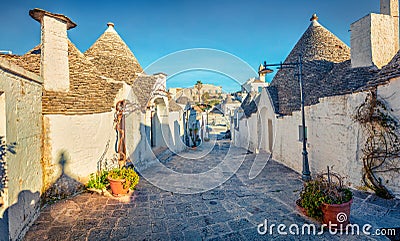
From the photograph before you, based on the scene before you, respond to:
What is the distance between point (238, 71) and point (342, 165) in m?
5.26

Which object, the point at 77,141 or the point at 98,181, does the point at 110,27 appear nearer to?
the point at 77,141

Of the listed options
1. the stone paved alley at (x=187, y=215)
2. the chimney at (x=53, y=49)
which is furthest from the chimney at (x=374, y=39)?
the chimney at (x=53, y=49)

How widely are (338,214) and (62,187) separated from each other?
6.50m

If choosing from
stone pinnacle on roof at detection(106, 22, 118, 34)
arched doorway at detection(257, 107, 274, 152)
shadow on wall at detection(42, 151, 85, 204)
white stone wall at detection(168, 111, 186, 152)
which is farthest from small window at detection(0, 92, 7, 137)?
arched doorway at detection(257, 107, 274, 152)

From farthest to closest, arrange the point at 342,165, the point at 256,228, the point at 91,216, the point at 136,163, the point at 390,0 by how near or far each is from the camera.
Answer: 1. the point at 136,163
2. the point at 390,0
3. the point at 342,165
4. the point at 91,216
5. the point at 256,228

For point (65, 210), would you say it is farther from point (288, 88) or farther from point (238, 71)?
point (288, 88)

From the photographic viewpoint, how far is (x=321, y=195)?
429 cm

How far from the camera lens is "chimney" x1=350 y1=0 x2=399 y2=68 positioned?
7.54m

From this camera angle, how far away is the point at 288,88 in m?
12.0

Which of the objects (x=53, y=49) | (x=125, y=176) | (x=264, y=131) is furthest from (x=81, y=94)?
(x=264, y=131)

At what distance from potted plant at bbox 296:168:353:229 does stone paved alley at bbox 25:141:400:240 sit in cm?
25

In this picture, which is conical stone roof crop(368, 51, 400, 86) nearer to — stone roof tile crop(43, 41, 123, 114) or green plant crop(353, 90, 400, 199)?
green plant crop(353, 90, 400, 199)

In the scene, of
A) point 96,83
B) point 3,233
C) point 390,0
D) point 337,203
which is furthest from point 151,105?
point 390,0

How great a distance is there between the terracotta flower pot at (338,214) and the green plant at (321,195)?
0.08 meters
